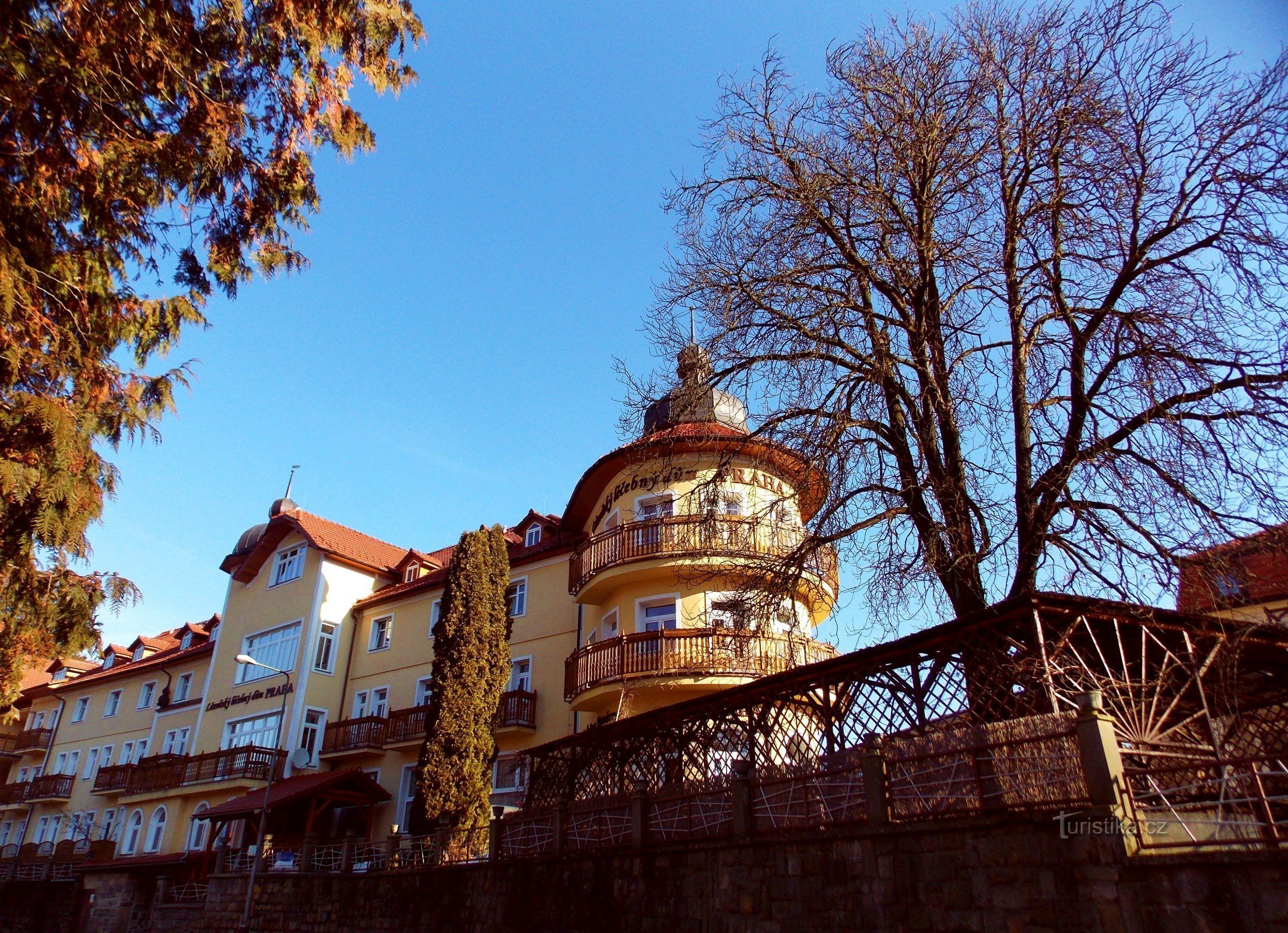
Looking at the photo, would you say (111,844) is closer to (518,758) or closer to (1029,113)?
(518,758)

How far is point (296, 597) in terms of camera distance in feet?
103

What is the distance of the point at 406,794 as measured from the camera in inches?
1007

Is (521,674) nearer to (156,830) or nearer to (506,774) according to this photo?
(506,774)

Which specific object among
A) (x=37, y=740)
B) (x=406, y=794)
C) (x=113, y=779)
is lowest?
(x=406, y=794)

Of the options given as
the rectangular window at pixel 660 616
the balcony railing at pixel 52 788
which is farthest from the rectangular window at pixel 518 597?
the balcony railing at pixel 52 788

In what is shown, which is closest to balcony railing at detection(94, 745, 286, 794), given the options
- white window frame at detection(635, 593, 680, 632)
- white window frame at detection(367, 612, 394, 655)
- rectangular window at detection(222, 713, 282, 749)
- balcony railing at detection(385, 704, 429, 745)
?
rectangular window at detection(222, 713, 282, 749)

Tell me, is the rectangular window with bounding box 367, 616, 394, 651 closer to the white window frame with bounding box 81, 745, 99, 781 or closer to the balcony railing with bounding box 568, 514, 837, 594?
the balcony railing with bounding box 568, 514, 837, 594

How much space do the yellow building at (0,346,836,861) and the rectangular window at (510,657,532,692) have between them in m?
0.09

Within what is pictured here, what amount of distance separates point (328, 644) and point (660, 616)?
1487 cm

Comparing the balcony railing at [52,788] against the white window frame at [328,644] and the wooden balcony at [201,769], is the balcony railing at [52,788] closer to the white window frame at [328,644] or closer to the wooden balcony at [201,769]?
the wooden balcony at [201,769]

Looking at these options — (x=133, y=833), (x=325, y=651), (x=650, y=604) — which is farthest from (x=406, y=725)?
(x=133, y=833)

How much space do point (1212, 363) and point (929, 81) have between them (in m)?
5.68

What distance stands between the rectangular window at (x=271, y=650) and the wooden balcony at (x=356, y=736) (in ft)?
12.2

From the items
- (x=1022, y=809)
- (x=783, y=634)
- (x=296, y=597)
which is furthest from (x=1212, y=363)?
(x=296, y=597)
